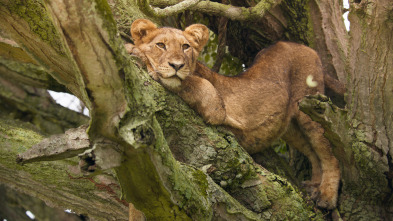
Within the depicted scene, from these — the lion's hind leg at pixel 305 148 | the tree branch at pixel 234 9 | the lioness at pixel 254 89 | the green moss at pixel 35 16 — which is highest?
the green moss at pixel 35 16

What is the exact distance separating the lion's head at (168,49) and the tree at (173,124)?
9.7 inches

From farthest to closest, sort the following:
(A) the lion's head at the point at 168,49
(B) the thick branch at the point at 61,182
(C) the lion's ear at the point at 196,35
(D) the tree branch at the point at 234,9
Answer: (D) the tree branch at the point at 234,9 < (C) the lion's ear at the point at 196,35 < (A) the lion's head at the point at 168,49 < (B) the thick branch at the point at 61,182

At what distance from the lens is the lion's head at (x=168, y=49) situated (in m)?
5.14

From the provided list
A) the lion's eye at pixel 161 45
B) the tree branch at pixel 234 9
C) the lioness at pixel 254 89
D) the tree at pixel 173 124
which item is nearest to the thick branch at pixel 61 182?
the tree at pixel 173 124

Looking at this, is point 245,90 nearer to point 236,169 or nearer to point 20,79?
point 236,169

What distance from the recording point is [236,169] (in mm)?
4742

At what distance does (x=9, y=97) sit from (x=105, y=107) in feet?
20.5

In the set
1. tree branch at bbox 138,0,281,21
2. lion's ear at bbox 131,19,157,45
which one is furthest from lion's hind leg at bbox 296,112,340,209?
lion's ear at bbox 131,19,157,45

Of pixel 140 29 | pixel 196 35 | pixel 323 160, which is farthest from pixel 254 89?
pixel 140 29

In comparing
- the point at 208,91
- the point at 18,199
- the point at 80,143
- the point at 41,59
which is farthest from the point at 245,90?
the point at 18,199

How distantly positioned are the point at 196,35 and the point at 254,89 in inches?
44.6

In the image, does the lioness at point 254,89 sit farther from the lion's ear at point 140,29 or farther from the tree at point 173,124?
the tree at point 173,124

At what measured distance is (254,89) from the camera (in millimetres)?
6391

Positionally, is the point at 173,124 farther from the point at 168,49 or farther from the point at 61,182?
the point at 61,182
